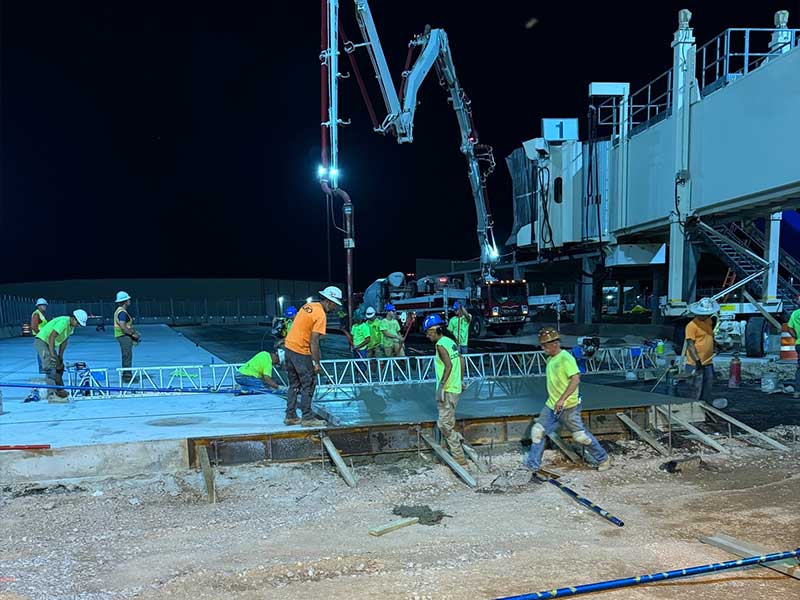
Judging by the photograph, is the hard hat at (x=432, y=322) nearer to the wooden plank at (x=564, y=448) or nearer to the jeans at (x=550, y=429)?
the jeans at (x=550, y=429)

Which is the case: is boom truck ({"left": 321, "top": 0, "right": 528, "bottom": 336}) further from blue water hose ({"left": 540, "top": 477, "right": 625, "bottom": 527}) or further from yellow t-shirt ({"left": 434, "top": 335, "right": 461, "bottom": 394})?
blue water hose ({"left": 540, "top": 477, "right": 625, "bottom": 527})

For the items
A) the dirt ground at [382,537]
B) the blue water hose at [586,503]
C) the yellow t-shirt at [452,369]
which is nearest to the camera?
the dirt ground at [382,537]

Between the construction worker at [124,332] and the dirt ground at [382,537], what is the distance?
4.97m

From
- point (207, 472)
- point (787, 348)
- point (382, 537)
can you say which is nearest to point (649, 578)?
point (382, 537)

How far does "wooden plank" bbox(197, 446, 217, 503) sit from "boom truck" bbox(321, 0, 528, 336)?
37.5ft

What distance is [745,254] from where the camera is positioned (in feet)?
37.9

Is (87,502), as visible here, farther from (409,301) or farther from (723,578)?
(409,301)

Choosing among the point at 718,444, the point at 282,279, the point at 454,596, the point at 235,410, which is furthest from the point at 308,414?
the point at 282,279

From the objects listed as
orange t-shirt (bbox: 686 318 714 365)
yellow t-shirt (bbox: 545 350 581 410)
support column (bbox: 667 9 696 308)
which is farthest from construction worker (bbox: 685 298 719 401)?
yellow t-shirt (bbox: 545 350 581 410)

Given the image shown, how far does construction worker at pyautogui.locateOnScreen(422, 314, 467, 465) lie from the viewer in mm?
6453

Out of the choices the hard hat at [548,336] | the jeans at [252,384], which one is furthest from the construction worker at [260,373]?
the hard hat at [548,336]

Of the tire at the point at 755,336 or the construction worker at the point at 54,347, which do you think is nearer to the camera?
the construction worker at the point at 54,347

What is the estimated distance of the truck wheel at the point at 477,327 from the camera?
21.7m

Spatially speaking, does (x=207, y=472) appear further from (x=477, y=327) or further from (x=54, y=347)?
(x=477, y=327)
